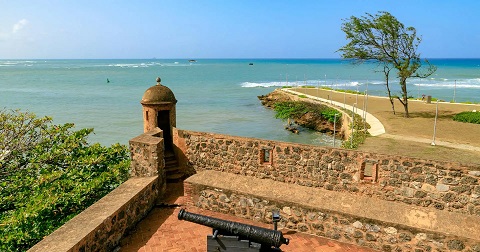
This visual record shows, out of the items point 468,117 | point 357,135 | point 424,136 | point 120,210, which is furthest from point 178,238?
point 468,117

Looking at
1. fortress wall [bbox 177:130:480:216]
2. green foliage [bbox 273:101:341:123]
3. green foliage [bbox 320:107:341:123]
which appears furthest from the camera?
green foliage [bbox 273:101:341:123]

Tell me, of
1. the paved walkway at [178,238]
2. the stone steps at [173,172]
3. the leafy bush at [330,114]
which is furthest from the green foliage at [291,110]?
the paved walkway at [178,238]

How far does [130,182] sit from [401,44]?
23.7m

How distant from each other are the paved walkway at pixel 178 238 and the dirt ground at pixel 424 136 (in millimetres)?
9767

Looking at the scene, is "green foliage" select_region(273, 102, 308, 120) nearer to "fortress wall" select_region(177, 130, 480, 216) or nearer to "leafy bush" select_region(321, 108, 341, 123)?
"leafy bush" select_region(321, 108, 341, 123)

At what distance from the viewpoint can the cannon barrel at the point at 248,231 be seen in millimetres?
5203

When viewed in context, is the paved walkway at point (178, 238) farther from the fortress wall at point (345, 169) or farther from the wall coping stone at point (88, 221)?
the fortress wall at point (345, 169)

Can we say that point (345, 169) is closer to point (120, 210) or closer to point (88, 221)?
point (120, 210)

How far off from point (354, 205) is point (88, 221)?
5.28 meters

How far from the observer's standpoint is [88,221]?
6328 millimetres

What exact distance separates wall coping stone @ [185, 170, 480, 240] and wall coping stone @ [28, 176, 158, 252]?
1453 millimetres

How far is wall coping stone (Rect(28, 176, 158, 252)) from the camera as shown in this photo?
555 centimetres

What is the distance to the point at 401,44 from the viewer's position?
25.3 meters

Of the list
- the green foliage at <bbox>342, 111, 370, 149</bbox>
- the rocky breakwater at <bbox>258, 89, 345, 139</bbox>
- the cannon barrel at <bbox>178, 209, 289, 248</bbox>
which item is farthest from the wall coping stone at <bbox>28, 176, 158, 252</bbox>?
the rocky breakwater at <bbox>258, 89, 345, 139</bbox>
